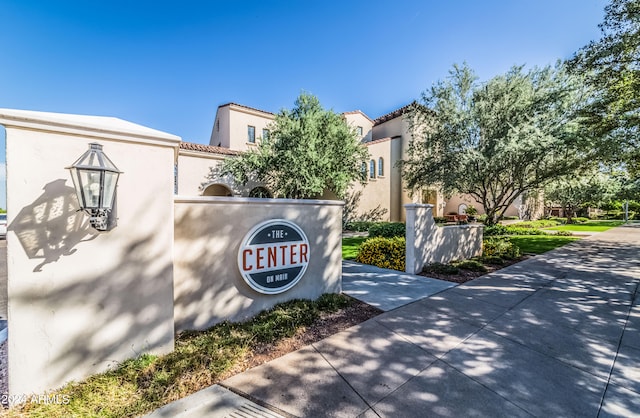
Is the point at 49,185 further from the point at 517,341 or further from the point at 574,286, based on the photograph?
the point at 574,286

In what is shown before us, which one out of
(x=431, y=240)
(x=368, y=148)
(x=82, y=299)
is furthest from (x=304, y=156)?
(x=82, y=299)

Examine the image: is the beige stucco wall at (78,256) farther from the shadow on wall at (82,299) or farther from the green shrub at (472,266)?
the green shrub at (472,266)

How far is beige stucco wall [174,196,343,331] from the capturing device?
11.2 feet

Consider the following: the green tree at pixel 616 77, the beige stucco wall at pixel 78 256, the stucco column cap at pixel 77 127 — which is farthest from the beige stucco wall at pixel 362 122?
the beige stucco wall at pixel 78 256

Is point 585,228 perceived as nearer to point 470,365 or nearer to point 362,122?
point 362,122

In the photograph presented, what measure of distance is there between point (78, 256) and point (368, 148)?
65.0 feet

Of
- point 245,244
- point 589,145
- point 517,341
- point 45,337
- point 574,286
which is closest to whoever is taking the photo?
point 45,337

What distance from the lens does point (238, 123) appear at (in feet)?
67.7

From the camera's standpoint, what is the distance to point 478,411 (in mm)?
2279

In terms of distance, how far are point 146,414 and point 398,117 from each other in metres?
25.2

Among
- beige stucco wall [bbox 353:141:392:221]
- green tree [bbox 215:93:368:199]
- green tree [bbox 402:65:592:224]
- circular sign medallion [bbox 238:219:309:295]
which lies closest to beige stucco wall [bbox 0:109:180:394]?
circular sign medallion [bbox 238:219:309:295]

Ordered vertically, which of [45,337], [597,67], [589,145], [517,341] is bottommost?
[517,341]

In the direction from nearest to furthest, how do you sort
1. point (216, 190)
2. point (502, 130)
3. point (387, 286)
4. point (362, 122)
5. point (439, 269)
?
point (387, 286), point (439, 269), point (502, 130), point (216, 190), point (362, 122)

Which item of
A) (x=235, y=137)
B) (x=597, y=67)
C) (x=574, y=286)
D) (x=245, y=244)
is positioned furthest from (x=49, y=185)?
(x=235, y=137)
